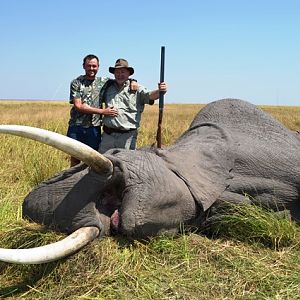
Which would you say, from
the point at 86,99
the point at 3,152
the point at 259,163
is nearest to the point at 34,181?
the point at 86,99

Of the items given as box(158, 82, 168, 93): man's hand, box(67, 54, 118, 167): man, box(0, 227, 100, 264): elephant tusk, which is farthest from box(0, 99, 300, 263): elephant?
box(67, 54, 118, 167): man

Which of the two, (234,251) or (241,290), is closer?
(241,290)

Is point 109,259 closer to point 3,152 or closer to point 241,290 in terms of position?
point 241,290

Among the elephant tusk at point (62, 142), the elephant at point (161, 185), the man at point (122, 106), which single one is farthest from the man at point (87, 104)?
the elephant tusk at point (62, 142)

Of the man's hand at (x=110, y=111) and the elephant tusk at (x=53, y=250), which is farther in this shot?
the man's hand at (x=110, y=111)

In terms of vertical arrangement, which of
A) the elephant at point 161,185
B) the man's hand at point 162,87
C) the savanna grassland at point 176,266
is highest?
the man's hand at point 162,87

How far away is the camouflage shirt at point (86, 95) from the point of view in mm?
6605

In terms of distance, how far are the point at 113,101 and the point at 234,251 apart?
10.2ft

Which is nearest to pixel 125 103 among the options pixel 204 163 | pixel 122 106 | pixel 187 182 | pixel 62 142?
pixel 122 106

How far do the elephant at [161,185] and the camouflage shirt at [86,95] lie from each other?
84.9 inches

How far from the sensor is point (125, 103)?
6461mm

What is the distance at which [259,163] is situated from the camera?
14.4ft

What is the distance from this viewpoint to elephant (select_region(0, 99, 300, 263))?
334cm

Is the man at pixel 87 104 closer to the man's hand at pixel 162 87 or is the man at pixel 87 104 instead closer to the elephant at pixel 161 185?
the man's hand at pixel 162 87
